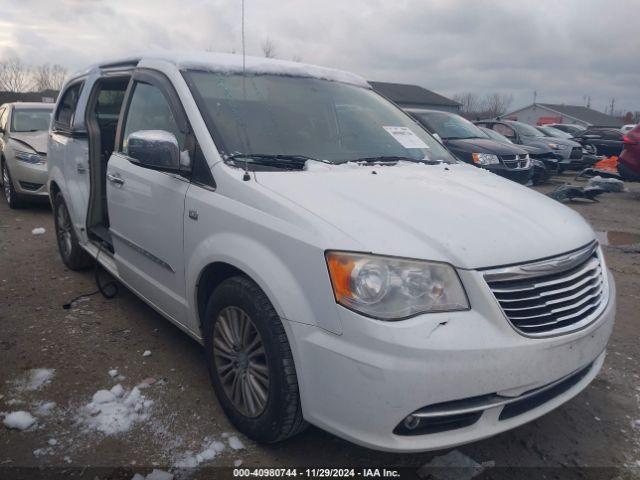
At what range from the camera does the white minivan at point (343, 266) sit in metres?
1.92

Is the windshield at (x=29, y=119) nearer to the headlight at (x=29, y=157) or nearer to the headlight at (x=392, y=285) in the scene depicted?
the headlight at (x=29, y=157)

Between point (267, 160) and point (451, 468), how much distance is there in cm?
171

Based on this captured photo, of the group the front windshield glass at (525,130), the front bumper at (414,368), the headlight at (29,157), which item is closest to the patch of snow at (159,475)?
the front bumper at (414,368)

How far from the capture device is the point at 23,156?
764 cm

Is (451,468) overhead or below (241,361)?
below

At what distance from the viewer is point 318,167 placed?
2676mm

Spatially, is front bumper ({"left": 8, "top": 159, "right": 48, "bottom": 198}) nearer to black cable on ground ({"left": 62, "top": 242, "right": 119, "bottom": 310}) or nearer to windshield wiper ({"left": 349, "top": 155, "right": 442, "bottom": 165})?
black cable on ground ({"left": 62, "top": 242, "right": 119, "bottom": 310})

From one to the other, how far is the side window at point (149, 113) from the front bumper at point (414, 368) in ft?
5.02

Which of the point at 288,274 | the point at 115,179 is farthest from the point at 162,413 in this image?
the point at 115,179

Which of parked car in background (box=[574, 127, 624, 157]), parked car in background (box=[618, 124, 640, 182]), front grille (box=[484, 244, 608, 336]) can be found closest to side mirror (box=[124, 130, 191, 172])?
front grille (box=[484, 244, 608, 336])

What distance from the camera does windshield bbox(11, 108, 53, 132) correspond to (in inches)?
329

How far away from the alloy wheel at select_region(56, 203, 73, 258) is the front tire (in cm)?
287

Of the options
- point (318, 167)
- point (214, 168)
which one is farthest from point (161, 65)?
point (318, 167)

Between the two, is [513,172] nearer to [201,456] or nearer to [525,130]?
[525,130]
